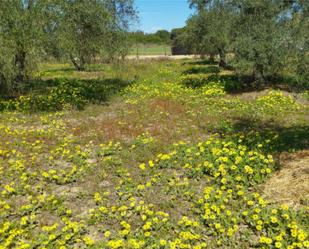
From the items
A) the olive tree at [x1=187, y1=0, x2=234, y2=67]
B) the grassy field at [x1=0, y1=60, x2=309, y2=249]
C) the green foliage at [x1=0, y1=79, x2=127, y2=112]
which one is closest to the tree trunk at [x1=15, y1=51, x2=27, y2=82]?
the green foliage at [x1=0, y1=79, x2=127, y2=112]

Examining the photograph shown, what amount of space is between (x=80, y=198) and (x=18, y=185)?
5.22ft

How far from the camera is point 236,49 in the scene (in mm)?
16641

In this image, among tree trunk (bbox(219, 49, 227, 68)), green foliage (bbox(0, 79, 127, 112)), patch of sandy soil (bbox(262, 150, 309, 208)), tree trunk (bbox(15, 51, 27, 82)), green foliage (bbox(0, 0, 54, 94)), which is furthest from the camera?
tree trunk (bbox(219, 49, 227, 68))

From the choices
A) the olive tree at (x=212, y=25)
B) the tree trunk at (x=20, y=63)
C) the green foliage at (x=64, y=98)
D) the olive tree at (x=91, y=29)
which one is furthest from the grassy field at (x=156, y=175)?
the olive tree at (x=212, y=25)

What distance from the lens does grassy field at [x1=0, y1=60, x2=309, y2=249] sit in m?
5.91

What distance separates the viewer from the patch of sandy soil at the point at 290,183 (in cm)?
665

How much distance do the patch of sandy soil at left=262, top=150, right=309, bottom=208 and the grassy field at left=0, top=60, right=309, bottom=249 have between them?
2 cm

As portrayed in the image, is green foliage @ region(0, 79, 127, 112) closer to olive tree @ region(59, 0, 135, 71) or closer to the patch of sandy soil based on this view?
olive tree @ region(59, 0, 135, 71)

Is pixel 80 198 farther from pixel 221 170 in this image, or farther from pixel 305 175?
pixel 305 175

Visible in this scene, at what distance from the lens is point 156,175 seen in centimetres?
796

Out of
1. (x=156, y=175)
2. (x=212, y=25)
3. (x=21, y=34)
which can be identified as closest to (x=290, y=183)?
(x=156, y=175)

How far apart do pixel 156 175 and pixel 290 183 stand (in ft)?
9.21

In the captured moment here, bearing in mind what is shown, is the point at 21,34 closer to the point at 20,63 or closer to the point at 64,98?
the point at 20,63

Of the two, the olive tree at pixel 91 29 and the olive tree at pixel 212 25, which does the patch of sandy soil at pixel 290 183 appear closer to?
the olive tree at pixel 91 29
